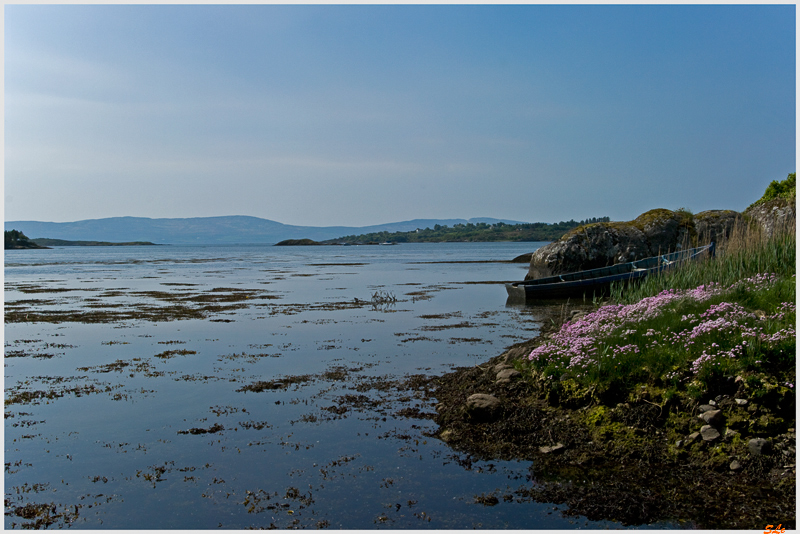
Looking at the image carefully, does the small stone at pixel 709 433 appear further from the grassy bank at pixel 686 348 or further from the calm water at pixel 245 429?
the calm water at pixel 245 429

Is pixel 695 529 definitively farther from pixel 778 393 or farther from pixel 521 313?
pixel 521 313

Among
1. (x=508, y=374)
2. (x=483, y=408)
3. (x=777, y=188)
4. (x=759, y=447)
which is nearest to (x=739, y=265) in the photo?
(x=508, y=374)

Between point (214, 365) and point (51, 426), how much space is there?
13.9 ft

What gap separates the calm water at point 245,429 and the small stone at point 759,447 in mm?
2468

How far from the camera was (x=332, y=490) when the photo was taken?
6.55m

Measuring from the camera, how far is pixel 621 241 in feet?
98.9

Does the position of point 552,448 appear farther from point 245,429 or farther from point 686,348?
point 245,429

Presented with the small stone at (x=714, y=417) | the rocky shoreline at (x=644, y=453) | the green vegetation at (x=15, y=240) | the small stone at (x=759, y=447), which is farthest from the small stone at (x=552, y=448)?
the green vegetation at (x=15, y=240)

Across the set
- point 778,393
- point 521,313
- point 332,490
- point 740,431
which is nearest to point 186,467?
point 332,490

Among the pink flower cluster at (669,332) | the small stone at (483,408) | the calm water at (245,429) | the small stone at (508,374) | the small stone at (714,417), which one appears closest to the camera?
the calm water at (245,429)

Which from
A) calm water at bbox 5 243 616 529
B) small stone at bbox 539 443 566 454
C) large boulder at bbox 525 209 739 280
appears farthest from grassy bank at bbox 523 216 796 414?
large boulder at bbox 525 209 739 280

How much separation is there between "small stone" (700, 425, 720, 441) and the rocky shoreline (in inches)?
0.5

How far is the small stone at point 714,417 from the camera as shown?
7.09m

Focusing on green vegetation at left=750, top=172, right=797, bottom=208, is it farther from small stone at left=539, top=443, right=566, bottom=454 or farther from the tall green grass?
small stone at left=539, top=443, right=566, bottom=454
